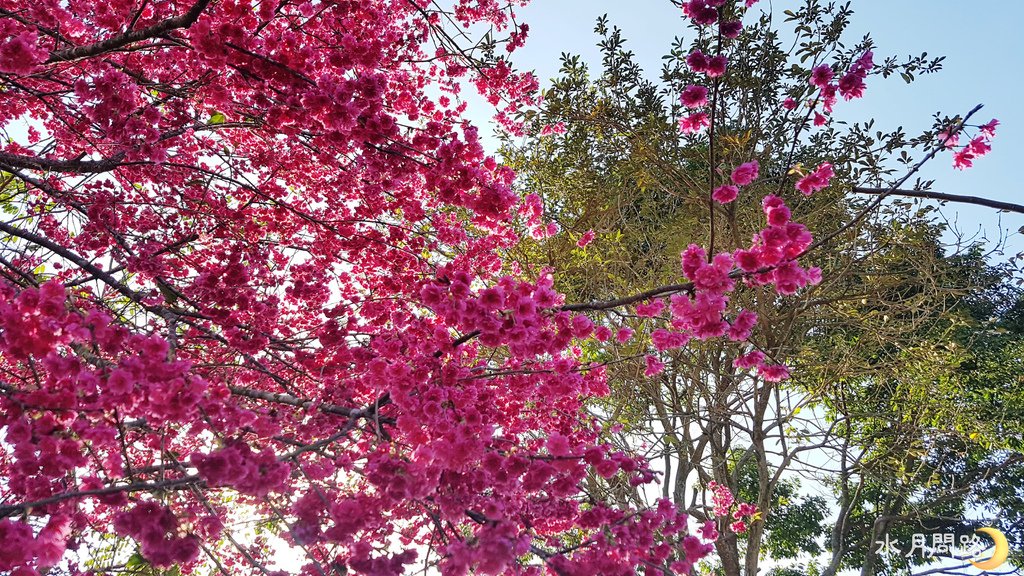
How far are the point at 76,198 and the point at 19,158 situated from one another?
1107 mm

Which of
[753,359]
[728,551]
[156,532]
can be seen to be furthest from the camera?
[728,551]

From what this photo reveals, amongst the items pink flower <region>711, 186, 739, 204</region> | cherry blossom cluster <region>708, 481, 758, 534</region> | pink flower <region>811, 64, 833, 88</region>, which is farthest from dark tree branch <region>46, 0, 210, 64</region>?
cherry blossom cluster <region>708, 481, 758, 534</region>

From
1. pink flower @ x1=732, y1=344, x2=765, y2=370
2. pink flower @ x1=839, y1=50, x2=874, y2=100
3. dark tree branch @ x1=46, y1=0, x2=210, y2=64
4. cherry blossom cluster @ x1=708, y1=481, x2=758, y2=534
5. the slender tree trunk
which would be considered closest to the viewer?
dark tree branch @ x1=46, y1=0, x2=210, y2=64

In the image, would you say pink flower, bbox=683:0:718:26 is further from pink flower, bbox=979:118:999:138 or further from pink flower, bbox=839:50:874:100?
pink flower, bbox=979:118:999:138

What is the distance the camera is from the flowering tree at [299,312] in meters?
2.27

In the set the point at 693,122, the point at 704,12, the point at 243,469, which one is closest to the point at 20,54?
the point at 243,469

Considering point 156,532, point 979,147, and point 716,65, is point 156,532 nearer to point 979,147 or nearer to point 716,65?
point 716,65

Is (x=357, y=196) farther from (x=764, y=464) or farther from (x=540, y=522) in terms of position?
(x=764, y=464)

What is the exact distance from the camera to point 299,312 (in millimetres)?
6160

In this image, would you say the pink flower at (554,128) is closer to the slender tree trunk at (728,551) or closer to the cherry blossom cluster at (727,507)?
the cherry blossom cluster at (727,507)

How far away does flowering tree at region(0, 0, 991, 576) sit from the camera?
227cm

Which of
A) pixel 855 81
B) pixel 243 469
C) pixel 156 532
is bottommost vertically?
pixel 156 532

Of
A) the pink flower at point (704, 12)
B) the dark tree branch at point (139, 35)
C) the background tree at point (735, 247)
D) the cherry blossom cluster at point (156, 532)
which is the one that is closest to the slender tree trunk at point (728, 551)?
the background tree at point (735, 247)

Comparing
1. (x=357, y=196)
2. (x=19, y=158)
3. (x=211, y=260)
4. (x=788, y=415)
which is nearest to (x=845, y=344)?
(x=788, y=415)
